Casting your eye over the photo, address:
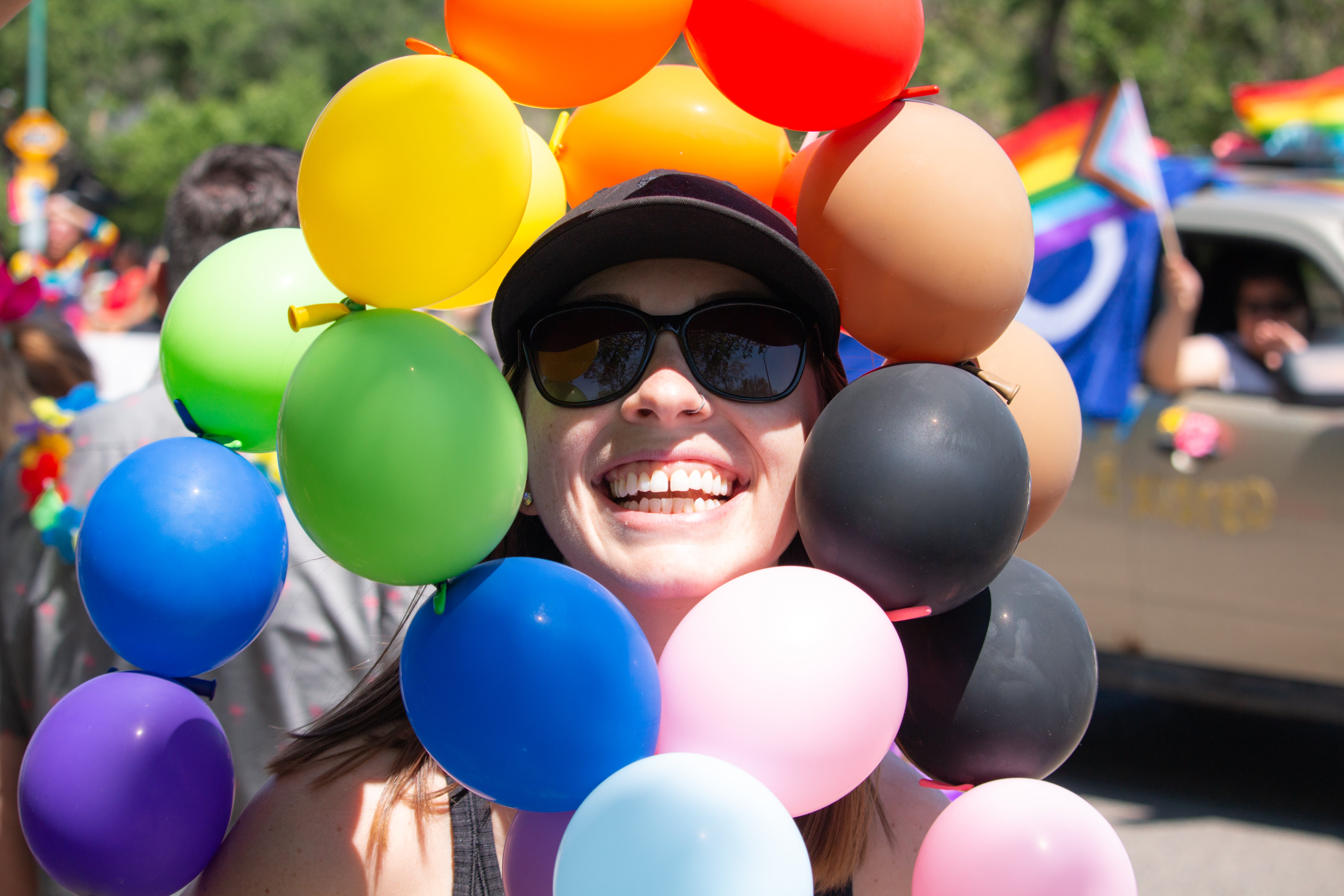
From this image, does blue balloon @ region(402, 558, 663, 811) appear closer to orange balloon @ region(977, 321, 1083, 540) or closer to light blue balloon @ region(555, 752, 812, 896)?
light blue balloon @ region(555, 752, 812, 896)

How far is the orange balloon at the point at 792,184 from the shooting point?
5.40 feet

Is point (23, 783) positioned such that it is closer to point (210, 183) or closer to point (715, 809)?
point (715, 809)

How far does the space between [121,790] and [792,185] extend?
1.21 meters

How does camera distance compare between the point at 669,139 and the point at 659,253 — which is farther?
the point at 669,139

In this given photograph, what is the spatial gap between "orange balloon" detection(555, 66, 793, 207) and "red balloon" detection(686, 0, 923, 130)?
0.64 ft

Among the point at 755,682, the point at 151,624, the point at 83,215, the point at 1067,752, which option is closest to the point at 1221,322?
the point at 1067,752

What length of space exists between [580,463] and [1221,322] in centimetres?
466

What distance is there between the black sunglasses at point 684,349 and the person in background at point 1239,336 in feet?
11.9

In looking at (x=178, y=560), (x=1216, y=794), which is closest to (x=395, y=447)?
(x=178, y=560)

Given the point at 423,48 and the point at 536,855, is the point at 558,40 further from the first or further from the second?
the point at 536,855

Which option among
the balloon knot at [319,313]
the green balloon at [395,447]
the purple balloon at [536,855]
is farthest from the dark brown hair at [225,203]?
the purple balloon at [536,855]

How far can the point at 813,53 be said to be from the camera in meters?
1.37

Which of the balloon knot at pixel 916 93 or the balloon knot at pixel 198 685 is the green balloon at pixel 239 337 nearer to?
the balloon knot at pixel 198 685

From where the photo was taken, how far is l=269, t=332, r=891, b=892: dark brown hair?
1502 mm
